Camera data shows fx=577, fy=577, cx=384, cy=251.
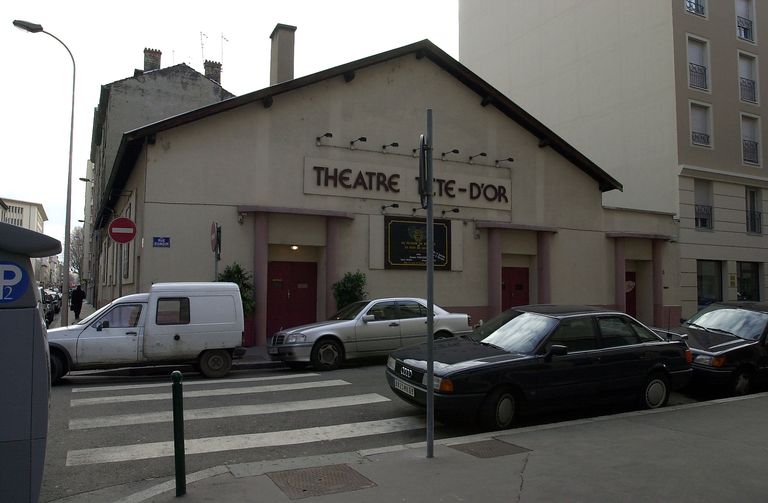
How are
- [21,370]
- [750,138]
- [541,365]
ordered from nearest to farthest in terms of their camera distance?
[21,370] < [541,365] < [750,138]

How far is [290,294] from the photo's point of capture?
16875 mm

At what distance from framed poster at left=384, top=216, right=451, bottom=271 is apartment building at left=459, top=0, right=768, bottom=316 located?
28.9ft

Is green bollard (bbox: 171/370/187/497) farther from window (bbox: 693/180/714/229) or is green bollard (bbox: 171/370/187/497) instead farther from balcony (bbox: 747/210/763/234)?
balcony (bbox: 747/210/763/234)

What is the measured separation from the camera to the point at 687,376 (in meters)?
8.51

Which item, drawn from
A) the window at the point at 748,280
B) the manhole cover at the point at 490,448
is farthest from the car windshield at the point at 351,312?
the window at the point at 748,280

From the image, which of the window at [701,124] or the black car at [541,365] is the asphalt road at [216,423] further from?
the window at [701,124]

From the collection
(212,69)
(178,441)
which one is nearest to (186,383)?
(178,441)

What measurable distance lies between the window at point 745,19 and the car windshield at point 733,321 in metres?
19.3

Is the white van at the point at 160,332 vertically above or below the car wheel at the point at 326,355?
above

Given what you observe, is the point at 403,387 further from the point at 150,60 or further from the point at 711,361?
the point at 150,60

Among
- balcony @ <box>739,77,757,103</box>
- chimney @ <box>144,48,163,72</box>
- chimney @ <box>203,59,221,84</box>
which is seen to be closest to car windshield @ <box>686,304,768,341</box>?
balcony @ <box>739,77,757,103</box>

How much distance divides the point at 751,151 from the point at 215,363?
24432 mm

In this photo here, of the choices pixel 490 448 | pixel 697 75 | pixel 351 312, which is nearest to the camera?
pixel 490 448

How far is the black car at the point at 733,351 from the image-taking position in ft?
30.2
